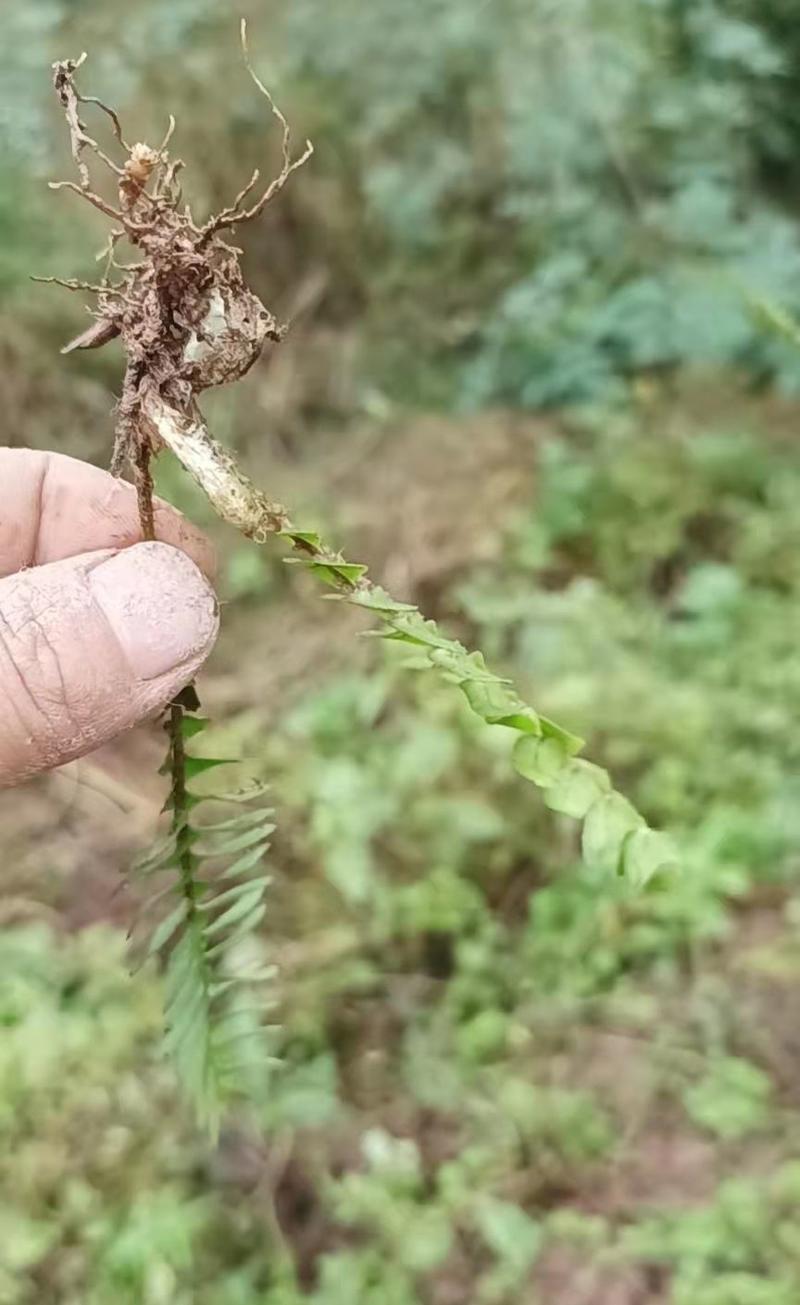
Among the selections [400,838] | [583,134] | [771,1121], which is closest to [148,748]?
[400,838]

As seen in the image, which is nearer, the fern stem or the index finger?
the fern stem

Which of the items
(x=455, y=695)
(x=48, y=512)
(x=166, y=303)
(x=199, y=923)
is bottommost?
(x=455, y=695)

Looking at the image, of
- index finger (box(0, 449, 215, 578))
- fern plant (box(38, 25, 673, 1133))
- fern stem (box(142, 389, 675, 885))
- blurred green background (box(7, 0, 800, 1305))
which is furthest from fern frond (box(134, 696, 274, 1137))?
blurred green background (box(7, 0, 800, 1305))

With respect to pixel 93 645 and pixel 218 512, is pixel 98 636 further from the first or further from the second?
pixel 218 512

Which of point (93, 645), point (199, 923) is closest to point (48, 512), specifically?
point (93, 645)

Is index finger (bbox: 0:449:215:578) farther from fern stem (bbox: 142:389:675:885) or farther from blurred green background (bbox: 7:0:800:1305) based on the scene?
blurred green background (bbox: 7:0:800:1305)

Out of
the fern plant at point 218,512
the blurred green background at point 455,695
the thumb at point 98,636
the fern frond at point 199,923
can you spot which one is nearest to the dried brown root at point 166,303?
the fern plant at point 218,512

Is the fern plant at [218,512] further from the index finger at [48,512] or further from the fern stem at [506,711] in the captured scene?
the index finger at [48,512]
